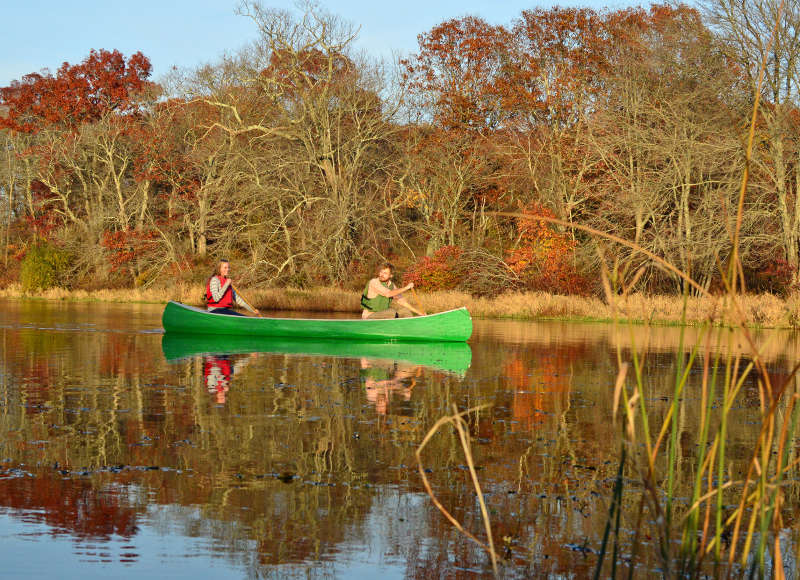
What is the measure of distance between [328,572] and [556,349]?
14.5 meters

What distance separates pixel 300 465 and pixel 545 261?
27.0 metres

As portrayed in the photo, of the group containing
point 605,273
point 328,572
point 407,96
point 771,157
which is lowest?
point 328,572

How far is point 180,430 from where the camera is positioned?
8.74 metres

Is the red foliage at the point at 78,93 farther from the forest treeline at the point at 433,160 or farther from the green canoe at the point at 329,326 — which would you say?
the green canoe at the point at 329,326

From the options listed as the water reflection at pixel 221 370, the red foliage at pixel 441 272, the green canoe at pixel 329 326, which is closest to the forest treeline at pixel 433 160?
the red foliage at pixel 441 272

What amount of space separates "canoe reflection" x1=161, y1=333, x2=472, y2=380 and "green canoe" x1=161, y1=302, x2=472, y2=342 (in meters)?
0.19

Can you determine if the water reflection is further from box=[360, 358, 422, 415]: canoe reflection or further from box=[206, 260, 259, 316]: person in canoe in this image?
box=[206, 260, 259, 316]: person in canoe

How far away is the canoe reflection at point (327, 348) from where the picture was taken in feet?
55.0

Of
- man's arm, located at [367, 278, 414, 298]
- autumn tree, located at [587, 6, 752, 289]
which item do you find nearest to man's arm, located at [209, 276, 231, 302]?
man's arm, located at [367, 278, 414, 298]

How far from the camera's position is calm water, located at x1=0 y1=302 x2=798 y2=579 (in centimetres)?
512

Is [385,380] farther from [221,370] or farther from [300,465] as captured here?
[300,465]

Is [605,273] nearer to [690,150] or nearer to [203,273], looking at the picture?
[690,150]

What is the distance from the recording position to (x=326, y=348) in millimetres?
19391

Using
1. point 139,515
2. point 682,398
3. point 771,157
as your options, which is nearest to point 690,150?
point 771,157
